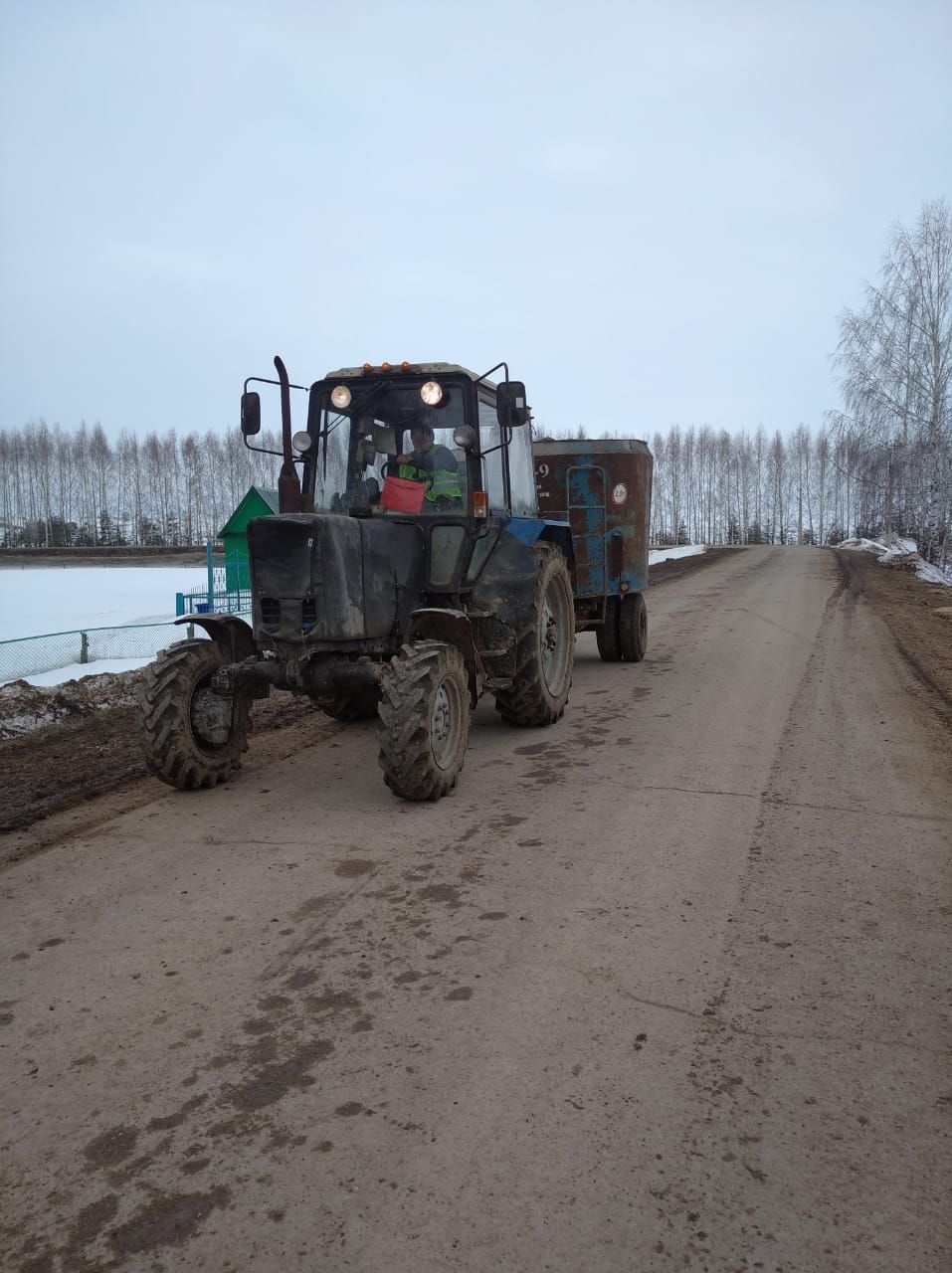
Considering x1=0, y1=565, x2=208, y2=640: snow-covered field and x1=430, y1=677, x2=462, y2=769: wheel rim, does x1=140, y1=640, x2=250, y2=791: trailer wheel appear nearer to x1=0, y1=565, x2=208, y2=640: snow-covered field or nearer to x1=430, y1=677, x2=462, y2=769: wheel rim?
x1=430, y1=677, x2=462, y2=769: wheel rim

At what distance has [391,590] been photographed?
20.1 feet

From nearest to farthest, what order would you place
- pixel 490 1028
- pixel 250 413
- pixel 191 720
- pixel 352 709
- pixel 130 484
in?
1. pixel 490 1028
2. pixel 191 720
3. pixel 250 413
4. pixel 352 709
5. pixel 130 484

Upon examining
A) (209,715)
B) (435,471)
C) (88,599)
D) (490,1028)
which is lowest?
(490,1028)

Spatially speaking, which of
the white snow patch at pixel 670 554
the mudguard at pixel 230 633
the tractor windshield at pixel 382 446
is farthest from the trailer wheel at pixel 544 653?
the white snow patch at pixel 670 554

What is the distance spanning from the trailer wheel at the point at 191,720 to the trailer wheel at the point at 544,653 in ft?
6.50

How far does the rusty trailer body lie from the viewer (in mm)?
9984

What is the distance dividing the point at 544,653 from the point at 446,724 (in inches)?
76.7

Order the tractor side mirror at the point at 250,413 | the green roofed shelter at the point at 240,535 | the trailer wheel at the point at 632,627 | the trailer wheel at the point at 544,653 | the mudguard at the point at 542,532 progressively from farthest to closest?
the green roofed shelter at the point at 240,535, the trailer wheel at the point at 632,627, the mudguard at the point at 542,532, the trailer wheel at the point at 544,653, the tractor side mirror at the point at 250,413

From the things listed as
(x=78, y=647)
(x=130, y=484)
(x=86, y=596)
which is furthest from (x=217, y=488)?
(x=78, y=647)

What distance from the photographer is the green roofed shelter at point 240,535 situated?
76.2ft

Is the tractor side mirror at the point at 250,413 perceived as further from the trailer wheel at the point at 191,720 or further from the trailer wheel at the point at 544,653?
the trailer wheel at the point at 544,653

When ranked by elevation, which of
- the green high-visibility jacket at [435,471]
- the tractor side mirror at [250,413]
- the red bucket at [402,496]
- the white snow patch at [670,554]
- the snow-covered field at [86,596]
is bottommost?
the snow-covered field at [86,596]

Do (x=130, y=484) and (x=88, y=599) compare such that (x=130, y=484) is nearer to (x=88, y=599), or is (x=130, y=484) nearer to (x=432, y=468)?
(x=88, y=599)

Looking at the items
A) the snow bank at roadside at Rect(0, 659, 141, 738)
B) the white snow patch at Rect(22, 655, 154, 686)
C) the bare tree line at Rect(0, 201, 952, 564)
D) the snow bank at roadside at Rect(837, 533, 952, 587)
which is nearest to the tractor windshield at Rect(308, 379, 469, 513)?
the snow bank at roadside at Rect(0, 659, 141, 738)
